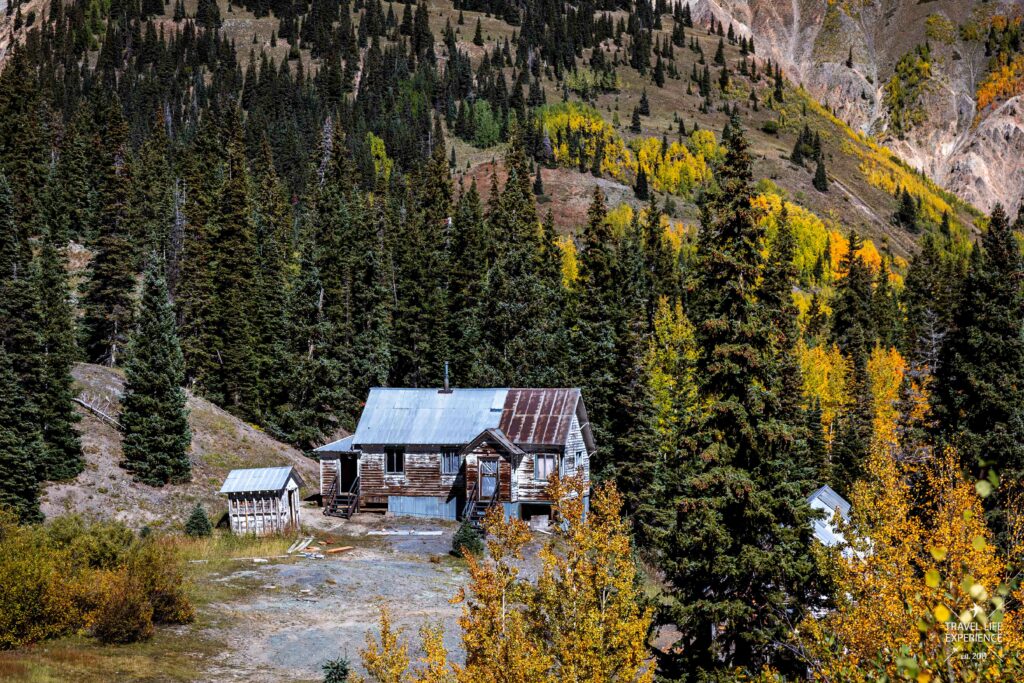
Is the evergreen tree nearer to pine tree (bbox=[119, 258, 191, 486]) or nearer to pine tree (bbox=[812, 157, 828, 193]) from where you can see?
pine tree (bbox=[812, 157, 828, 193])

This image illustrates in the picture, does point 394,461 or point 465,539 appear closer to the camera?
point 465,539

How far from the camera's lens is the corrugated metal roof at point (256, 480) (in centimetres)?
3972

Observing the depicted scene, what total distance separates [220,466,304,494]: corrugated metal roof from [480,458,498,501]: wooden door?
34.9 ft

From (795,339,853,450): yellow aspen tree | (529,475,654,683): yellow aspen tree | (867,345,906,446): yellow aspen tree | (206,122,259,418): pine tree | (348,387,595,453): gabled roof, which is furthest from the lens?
(867,345,906,446): yellow aspen tree

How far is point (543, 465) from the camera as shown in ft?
154

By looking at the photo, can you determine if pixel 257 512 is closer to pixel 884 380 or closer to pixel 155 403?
pixel 155 403

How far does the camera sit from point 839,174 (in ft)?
619

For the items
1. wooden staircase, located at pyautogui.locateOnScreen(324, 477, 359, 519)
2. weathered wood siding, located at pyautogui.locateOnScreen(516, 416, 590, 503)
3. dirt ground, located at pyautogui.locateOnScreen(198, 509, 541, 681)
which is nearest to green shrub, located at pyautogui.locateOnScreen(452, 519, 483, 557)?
dirt ground, located at pyautogui.locateOnScreen(198, 509, 541, 681)

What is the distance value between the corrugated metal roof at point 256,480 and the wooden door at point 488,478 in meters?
10.6

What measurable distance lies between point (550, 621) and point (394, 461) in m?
35.0

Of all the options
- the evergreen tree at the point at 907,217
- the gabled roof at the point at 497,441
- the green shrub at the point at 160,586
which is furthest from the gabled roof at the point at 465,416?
the evergreen tree at the point at 907,217

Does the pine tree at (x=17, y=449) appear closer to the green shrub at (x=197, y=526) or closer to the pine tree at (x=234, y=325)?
the green shrub at (x=197, y=526)

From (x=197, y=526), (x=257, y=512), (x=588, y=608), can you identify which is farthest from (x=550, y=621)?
(x=257, y=512)

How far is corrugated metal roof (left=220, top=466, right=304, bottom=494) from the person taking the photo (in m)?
39.7
